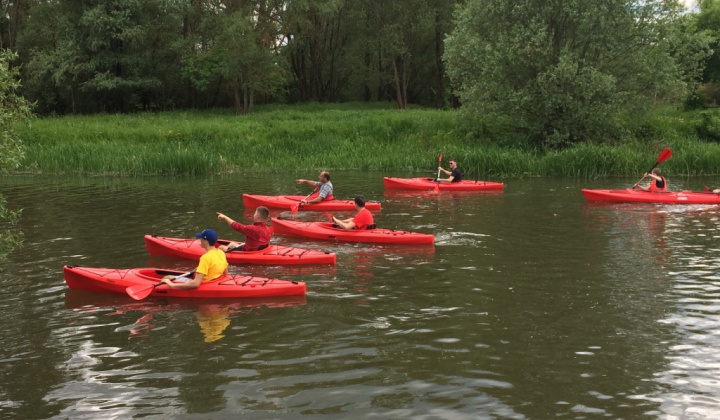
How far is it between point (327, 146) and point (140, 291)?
22495 millimetres

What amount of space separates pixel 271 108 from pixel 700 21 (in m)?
25.5

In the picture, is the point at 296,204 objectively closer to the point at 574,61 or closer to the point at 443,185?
the point at 443,185

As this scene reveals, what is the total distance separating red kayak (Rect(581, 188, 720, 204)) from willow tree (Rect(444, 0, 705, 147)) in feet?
27.8

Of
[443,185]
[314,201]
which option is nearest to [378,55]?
[443,185]

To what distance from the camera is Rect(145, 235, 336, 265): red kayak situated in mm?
11578

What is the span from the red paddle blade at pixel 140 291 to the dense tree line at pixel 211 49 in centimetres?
2846

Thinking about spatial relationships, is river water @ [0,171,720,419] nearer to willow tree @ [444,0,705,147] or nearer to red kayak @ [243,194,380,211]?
red kayak @ [243,194,380,211]

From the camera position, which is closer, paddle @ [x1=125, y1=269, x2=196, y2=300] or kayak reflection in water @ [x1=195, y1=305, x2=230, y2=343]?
kayak reflection in water @ [x1=195, y1=305, x2=230, y2=343]

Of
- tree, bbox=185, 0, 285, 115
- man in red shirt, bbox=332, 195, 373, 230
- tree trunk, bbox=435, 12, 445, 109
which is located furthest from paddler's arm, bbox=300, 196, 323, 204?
tree trunk, bbox=435, 12, 445, 109

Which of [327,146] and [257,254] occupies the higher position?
[327,146]

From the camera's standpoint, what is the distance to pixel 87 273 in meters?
9.91

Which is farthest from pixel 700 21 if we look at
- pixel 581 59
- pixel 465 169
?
pixel 465 169

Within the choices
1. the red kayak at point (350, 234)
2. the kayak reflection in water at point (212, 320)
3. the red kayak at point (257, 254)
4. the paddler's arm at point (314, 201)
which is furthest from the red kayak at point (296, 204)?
the kayak reflection in water at point (212, 320)

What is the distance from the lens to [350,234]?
44.0 ft
